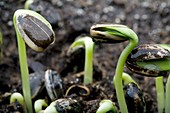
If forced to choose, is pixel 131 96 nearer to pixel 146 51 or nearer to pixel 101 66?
pixel 146 51

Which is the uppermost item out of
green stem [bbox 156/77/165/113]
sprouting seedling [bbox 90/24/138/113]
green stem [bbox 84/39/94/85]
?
sprouting seedling [bbox 90/24/138/113]

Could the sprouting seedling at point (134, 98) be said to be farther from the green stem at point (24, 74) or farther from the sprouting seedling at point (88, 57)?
the green stem at point (24, 74)

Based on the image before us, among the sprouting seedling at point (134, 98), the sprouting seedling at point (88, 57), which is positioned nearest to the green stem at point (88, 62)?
the sprouting seedling at point (88, 57)

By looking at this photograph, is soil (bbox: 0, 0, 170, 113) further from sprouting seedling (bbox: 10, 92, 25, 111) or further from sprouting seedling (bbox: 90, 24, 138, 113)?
sprouting seedling (bbox: 90, 24, 138, 113)

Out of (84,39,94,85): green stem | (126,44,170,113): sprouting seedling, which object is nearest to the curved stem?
(84,39,94,85): green stem

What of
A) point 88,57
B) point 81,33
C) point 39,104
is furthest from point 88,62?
point 81,33

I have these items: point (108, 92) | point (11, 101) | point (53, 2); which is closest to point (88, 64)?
point (108, 92)
